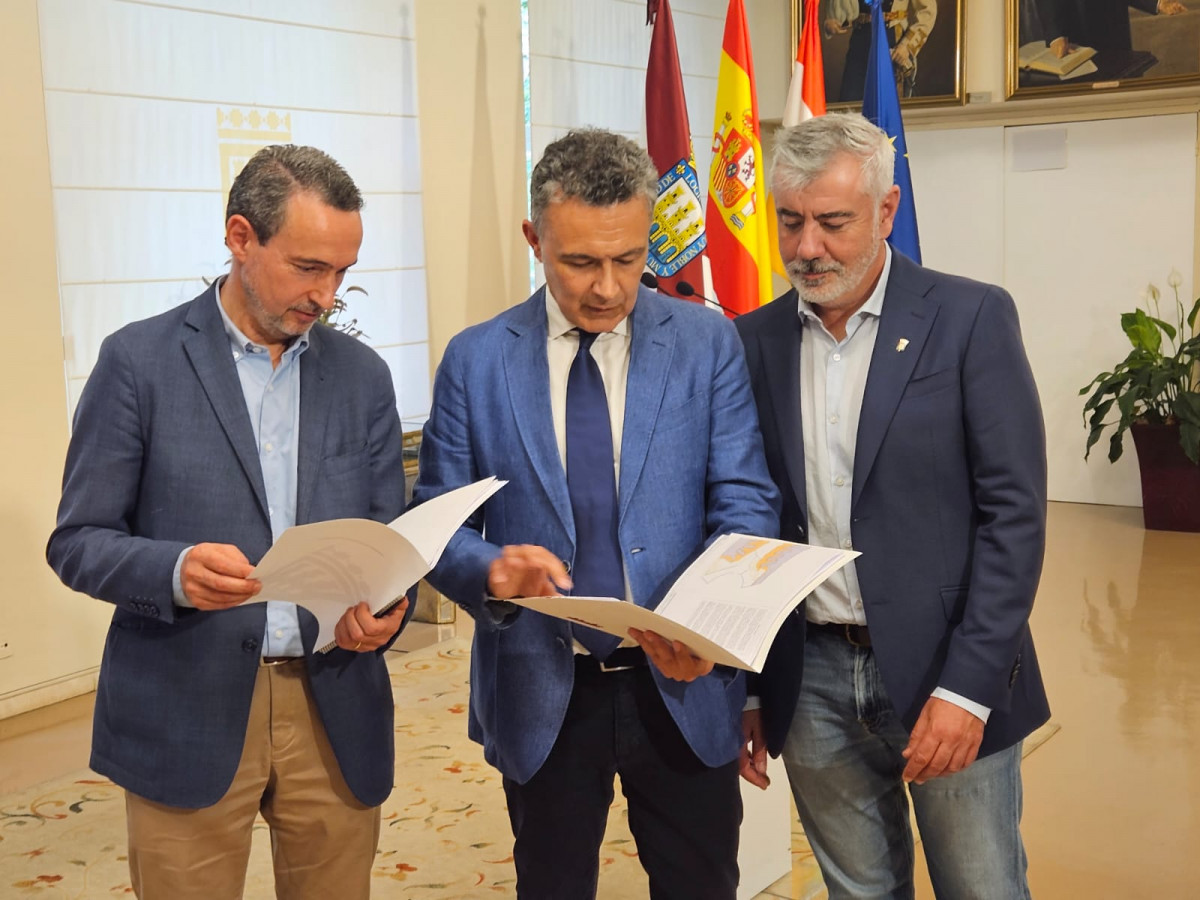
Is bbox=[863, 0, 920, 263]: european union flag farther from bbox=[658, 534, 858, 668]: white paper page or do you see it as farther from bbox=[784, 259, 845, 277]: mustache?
bbox=[658, 534, 858, 668]: white paper page

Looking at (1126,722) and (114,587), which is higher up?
(114,587)

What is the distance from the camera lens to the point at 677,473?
1.91 metres

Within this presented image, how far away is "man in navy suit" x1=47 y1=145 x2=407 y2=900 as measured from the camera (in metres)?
1.82

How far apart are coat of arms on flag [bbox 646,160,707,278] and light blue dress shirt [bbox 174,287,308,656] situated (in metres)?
2.64

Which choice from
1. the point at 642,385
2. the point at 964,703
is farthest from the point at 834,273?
the point at 964,703

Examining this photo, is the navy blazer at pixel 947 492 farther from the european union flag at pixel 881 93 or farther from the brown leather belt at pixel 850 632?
the european union flag at pixel 881 93

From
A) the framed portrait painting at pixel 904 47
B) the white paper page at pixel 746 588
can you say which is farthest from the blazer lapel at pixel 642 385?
the framed portrait painting at pixel 904 47

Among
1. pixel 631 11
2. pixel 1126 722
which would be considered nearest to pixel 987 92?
pixel 631 11

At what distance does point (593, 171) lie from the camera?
1801 mm

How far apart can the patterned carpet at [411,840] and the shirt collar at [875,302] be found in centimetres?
172

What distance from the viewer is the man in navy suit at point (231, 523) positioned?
1817mm

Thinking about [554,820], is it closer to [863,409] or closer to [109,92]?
[863,409]

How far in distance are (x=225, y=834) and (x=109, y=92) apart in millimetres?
3650

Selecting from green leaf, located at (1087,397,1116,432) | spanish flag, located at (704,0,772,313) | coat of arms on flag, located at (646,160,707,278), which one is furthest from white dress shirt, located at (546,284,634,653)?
green leaf, located at (1087,397,1116,432)
